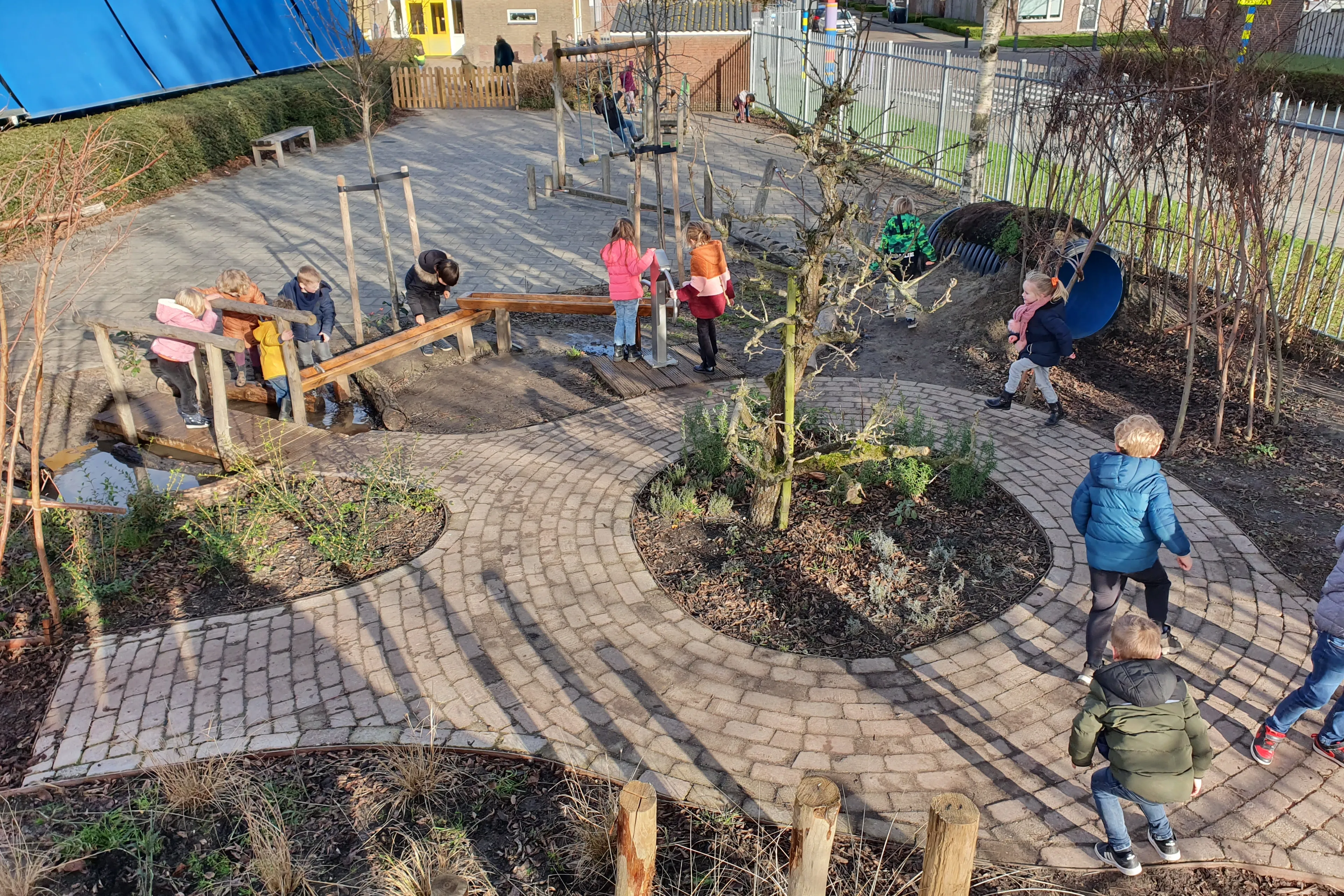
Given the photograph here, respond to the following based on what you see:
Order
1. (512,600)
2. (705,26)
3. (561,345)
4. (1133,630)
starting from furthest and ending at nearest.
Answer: (705,26) < (561,345) < (512,600) < (1133,630)

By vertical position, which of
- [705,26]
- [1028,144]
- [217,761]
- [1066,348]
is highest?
[705,26]

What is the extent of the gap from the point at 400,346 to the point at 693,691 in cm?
514

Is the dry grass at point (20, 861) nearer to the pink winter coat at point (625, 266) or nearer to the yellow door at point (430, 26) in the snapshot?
the pink winter coat at point (625, 266)

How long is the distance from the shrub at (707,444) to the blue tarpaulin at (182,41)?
17.2 metres

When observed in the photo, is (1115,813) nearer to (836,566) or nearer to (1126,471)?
(1126,471)

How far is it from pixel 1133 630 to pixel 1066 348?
4.26m

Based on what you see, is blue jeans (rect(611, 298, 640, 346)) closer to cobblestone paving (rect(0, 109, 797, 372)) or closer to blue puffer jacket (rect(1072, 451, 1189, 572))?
cobblestone paving (rect(0, 109, 797, 372))

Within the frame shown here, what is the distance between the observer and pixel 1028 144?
12977mm

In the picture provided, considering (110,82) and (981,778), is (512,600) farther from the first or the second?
(110,82)

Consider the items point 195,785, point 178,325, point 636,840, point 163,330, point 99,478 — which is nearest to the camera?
point 636,840

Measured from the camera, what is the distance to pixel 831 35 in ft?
69.8

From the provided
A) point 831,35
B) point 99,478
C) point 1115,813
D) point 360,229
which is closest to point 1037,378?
point 1115,813

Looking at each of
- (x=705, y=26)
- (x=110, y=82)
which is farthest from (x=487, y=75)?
(x=110, y=82)

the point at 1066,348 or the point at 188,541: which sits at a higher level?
the point at 1066,348
